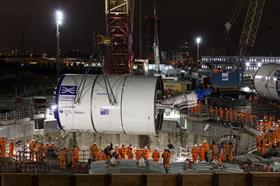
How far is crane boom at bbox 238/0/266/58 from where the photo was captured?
7525 centimetres

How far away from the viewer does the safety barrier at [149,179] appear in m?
14.5

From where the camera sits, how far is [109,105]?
20.2 metres

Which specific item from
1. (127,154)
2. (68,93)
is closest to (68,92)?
(68,93)

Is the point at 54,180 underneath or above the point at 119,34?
underneath

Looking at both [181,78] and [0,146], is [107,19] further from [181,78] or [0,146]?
[0,146]

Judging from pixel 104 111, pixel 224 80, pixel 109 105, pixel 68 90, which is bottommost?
pixel 104 111

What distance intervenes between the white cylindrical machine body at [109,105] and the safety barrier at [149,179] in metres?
5.88

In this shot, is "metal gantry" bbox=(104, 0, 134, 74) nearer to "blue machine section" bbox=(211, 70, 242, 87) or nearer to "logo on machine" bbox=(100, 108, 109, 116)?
"blue machine section" bbox=(211, 70, 242, 87)

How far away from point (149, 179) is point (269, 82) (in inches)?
1225

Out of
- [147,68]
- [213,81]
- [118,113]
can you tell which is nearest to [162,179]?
[118,113]

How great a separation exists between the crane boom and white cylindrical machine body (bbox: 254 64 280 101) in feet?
109

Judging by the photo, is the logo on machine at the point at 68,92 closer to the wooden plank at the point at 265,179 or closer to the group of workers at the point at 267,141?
the wooden plank at the point at 265,179

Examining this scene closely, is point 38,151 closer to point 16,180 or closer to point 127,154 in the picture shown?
point 127,154

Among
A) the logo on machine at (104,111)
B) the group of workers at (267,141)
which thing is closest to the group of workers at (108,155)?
the logo on machine at (104,111)
